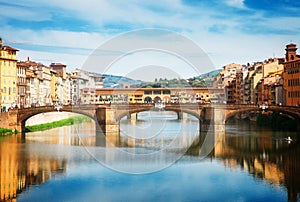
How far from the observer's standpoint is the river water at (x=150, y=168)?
22.6m

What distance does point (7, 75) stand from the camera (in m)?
49.6

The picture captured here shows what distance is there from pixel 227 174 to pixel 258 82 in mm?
42885

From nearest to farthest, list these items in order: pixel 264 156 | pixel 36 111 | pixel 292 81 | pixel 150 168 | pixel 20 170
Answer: pixel 20 170
pixel 150 168
pixel 264 156
pixel 36 111
pixel 292 81

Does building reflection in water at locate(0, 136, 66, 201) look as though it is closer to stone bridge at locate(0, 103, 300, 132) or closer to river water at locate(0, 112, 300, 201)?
river water at locate(0, 112, 300, 201)

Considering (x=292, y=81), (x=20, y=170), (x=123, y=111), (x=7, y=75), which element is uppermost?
(x=7, y=75)

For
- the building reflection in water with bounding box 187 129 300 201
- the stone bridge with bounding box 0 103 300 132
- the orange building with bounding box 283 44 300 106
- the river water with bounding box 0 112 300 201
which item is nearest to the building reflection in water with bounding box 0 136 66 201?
the river water with bounding box 0 112 300 201

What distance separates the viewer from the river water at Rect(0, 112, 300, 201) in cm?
2261

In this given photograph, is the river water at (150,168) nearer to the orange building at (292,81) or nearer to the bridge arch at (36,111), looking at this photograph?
the bridge arch at (36,111)

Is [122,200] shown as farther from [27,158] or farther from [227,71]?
[227,71]

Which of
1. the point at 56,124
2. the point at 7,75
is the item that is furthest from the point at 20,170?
the point at 56,124

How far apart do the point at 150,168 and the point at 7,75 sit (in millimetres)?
25985

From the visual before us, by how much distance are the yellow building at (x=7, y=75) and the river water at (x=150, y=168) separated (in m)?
8.67

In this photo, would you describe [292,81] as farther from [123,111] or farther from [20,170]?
[20,170]

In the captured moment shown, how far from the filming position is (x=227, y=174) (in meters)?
27.1
